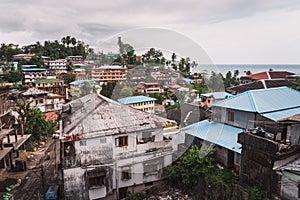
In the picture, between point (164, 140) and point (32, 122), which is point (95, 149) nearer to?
point (164, 140)

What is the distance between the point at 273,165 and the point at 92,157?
5.69 meters

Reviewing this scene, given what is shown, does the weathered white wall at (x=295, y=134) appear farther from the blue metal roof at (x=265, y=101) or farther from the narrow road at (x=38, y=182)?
the narrow road at (x=38, y=182)

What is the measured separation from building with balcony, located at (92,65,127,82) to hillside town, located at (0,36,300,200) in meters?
0.03

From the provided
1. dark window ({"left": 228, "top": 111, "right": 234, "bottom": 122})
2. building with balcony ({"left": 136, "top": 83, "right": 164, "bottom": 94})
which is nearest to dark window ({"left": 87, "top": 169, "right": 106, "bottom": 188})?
building with balcony ({"left": 136, "top": 83, "right": 164, "bottom": 94})

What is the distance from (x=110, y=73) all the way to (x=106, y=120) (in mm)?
2287

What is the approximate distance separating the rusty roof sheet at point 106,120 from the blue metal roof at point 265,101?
334cm

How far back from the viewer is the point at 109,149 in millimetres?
7883

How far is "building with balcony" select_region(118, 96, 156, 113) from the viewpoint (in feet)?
23.1

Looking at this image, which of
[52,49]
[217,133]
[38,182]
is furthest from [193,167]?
[52,49]

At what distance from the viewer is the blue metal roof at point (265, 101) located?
28.7 ft

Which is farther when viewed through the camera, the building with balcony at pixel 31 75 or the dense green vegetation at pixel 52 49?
the dense green vegetation at pixel 52 49

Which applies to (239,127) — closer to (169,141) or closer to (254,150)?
(254,150)

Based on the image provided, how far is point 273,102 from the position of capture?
925cm

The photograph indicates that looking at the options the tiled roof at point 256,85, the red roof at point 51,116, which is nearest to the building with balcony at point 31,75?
the red roof at point 51,116
